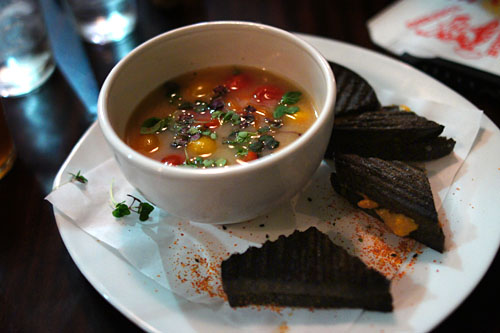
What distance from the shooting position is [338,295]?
1.29 m

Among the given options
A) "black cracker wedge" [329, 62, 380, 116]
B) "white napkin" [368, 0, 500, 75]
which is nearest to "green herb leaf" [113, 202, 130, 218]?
"black cracker wedge" [329, 62, 380, 116]

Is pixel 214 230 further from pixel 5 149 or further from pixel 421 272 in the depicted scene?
pixel 5 149

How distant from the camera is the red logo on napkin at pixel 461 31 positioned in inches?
95.2

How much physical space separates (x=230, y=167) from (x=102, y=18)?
188cm

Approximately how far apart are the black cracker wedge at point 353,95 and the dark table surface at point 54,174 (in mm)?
552

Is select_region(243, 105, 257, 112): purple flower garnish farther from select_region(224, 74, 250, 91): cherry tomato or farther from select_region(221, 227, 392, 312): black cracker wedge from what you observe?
select_region(221, 227, 392, 312): black cracker wedge

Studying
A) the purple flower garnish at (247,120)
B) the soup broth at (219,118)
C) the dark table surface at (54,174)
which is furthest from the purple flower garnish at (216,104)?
the dark table surface at (54,174)

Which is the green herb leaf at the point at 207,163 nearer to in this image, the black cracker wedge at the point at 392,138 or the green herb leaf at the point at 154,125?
the green herb leaf at the point at 154,125

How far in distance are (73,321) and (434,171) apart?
129cm

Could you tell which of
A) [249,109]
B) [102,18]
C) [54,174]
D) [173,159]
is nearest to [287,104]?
[249,109]

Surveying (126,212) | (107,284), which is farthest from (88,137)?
(107,284)

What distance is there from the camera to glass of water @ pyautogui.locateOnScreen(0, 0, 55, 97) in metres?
2.45

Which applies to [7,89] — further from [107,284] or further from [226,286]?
[226,286]

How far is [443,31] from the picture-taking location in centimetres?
258
